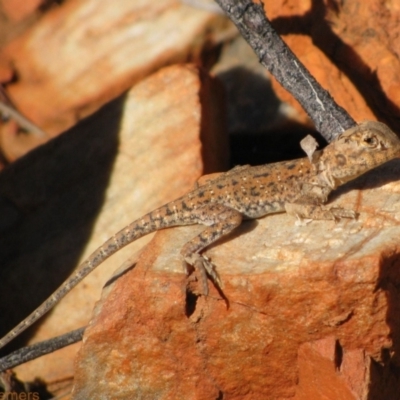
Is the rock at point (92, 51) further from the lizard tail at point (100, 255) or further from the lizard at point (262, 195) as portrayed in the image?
the lizard tail at point (100, 255)

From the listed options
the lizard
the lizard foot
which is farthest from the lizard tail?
the lizard foot

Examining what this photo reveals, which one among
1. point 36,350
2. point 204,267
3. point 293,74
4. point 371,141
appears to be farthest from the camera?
point 293,74

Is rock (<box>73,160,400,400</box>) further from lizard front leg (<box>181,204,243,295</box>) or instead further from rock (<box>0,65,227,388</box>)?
rock (<box>0,65,227,388</box>)

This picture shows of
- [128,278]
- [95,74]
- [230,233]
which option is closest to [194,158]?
[230,233]

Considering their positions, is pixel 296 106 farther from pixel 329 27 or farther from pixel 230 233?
→ pixel 230 233

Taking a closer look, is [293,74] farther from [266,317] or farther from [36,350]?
[36,350]

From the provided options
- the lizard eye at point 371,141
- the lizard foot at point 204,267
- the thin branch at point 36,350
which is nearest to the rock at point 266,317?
the lizard foot at point 204,267

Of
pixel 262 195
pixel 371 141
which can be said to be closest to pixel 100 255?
pixel 262 195

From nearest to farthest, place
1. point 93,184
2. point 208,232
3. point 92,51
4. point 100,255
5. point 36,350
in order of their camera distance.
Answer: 1. point 208,232
2. point 100,255
3. point 36,350
4. point 93,184
5. point 92,51
